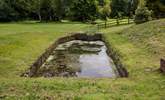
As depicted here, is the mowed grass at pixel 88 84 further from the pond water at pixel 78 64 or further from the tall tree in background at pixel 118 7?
the tall tree in background at pixel 118 7

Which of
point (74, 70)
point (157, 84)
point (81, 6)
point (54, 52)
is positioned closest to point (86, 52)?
point (54, 52)

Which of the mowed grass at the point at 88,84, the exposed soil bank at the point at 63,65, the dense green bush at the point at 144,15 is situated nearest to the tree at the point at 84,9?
the dense green bush at the point at 144,15

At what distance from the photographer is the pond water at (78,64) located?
20.2m

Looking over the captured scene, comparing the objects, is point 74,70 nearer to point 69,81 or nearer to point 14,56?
point 14,56

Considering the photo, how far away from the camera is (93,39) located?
131 ft

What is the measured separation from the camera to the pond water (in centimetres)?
2022

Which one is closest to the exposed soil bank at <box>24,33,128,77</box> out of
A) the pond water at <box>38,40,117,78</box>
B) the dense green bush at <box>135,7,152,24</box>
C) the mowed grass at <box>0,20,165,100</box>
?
the pond water at <box>38,40,117,78</box>

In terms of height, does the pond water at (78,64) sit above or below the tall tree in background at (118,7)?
below

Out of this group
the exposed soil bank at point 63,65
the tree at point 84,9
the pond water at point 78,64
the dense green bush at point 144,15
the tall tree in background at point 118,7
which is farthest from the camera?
the tall tree in background at point 118,7

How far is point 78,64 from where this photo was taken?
77.7ft

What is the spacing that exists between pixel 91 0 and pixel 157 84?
51.3m

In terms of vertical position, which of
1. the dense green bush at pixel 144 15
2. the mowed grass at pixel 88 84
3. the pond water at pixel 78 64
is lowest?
the pond water at pixel 78 64

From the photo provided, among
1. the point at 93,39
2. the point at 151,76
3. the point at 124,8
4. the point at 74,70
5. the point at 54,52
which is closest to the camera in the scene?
the point at 151,76

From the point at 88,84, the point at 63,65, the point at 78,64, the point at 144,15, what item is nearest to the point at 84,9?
the point at 144,15
